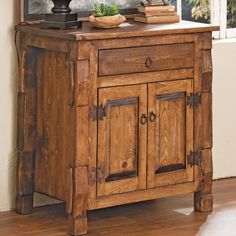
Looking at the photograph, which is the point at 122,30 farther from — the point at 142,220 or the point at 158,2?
the point at 142,220

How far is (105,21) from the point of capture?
4.66m

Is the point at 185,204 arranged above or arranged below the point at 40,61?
below

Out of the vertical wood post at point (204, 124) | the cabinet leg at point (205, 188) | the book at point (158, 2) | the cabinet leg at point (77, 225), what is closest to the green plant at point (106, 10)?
the book at point (158, 2)

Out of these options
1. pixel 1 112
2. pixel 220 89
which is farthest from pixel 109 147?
pixel 220 89

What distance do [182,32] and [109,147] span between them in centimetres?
66

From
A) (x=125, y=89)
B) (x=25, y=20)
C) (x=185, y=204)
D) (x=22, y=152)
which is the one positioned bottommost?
(x=185, y=204)

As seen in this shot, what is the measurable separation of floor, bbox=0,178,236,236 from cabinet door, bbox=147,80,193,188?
192 mm

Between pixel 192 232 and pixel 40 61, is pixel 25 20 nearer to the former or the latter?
pixel 40 61

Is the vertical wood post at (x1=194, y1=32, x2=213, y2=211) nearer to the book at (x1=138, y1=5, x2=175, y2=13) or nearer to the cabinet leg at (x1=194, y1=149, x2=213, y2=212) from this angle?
the cabinet leg at (x1=194, y1=149, x2=213, y2=212)

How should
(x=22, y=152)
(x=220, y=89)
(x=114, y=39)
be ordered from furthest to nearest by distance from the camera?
(x=220, y=89), (x=22, y=152), (x=114, y=39)

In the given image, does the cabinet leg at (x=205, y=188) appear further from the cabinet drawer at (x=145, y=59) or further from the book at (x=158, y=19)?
the book at (x=158, y=19)

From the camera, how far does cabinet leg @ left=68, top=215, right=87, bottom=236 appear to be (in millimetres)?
4613

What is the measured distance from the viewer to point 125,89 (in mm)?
4668

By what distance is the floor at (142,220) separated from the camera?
15.4 ft
